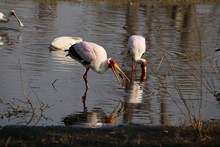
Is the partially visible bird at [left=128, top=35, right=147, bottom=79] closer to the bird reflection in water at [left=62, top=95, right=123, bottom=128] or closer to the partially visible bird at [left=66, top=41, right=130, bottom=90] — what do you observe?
the partially visible bird at [left=66, top=41, right=130, bottom=90]

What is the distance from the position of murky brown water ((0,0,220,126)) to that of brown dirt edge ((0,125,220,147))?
0.50 metres

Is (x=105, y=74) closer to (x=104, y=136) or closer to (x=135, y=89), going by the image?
(x=135, y=89)

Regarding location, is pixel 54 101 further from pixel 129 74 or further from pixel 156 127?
pixel 129 74

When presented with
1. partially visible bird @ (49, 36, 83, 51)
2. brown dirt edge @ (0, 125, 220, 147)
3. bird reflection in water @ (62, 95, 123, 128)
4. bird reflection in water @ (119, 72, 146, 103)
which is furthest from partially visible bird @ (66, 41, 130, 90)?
brown dirt edge @ (0, 125, 220, 147)

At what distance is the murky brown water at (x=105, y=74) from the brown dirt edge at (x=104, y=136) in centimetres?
50

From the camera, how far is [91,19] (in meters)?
23.6

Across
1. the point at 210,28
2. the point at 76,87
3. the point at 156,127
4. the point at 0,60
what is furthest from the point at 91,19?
the point at 156,127

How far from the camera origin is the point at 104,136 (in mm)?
7344

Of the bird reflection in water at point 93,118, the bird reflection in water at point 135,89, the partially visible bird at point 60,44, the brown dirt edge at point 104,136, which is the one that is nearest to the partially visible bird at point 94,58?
the bird reflection in water at point 135,89

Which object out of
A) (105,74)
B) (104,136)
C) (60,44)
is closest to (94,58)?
(105,74)

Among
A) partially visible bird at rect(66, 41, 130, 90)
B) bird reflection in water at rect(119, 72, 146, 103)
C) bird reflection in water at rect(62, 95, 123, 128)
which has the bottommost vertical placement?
bird reflection in water at rect(119, 72, 146, 103)

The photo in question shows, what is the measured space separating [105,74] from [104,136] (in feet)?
18.2

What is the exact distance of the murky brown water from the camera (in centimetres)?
916

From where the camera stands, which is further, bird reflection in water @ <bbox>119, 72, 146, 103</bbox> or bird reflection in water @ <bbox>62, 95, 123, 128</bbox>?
bird reflection in water @ <bbox>119, 72, 146, 103</bbox>
